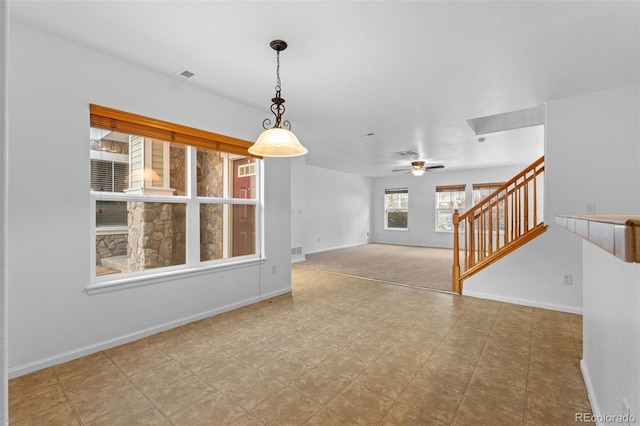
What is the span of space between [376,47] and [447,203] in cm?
766

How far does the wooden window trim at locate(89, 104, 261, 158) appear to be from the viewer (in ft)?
7.93

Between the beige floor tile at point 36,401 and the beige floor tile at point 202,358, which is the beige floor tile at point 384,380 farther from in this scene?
the beige floor tile at point 36,401

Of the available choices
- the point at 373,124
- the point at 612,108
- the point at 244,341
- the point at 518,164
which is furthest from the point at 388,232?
the point at 244,341

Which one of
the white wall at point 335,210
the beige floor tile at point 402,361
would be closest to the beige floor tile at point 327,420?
the beige floor tile at point 402,361

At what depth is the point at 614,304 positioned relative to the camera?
1.23m

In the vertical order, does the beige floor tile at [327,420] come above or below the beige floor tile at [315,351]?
below

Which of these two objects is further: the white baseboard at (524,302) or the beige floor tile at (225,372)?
the white baseboard at (524,302)

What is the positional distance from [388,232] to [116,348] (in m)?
8.78

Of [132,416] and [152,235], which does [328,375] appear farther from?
[152,235]

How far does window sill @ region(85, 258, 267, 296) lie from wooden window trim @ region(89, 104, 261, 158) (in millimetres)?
1343

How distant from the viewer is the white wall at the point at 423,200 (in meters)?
8.37

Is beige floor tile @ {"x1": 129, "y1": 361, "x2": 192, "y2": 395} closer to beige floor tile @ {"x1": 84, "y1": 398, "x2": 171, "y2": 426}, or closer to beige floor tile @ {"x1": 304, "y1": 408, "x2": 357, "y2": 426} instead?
beige floor tile @ {"x1": 84, "y1": 398, "x2": 171, "y2": 426}

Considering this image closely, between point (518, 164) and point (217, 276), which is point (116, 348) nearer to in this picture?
point (217, 276)

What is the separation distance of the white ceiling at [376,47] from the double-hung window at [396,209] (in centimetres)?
614
